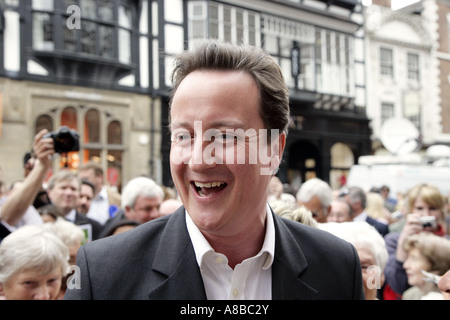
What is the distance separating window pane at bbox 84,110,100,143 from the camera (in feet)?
33.7

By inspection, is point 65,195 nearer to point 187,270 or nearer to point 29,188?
point 29,188

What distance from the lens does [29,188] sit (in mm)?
2262

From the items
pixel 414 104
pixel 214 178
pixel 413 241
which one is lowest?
pixel 413 241

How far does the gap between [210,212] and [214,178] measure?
3.2 inches

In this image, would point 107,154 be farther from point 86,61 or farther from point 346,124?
point 346,124

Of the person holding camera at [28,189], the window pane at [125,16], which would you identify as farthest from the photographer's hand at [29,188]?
the window pane at [125,16]

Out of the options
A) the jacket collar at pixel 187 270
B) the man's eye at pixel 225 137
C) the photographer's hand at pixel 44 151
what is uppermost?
the photographer's hand at pixel 44 151

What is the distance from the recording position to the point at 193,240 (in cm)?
109

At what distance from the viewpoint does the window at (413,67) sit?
622 inches

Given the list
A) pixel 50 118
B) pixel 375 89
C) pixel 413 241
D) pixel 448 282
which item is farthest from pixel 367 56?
pixel 448 282

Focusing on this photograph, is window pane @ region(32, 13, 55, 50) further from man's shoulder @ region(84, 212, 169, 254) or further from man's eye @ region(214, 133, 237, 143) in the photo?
man's eye @ region(214, 133, 237, 143)

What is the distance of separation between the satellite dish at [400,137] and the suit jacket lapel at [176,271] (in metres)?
11.4

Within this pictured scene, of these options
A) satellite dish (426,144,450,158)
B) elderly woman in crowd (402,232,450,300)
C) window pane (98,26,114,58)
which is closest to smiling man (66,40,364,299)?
elderly woman in crowd (402,232,450,300)

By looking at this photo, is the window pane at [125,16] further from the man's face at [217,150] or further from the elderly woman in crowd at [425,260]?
the man's face at [217,150]
